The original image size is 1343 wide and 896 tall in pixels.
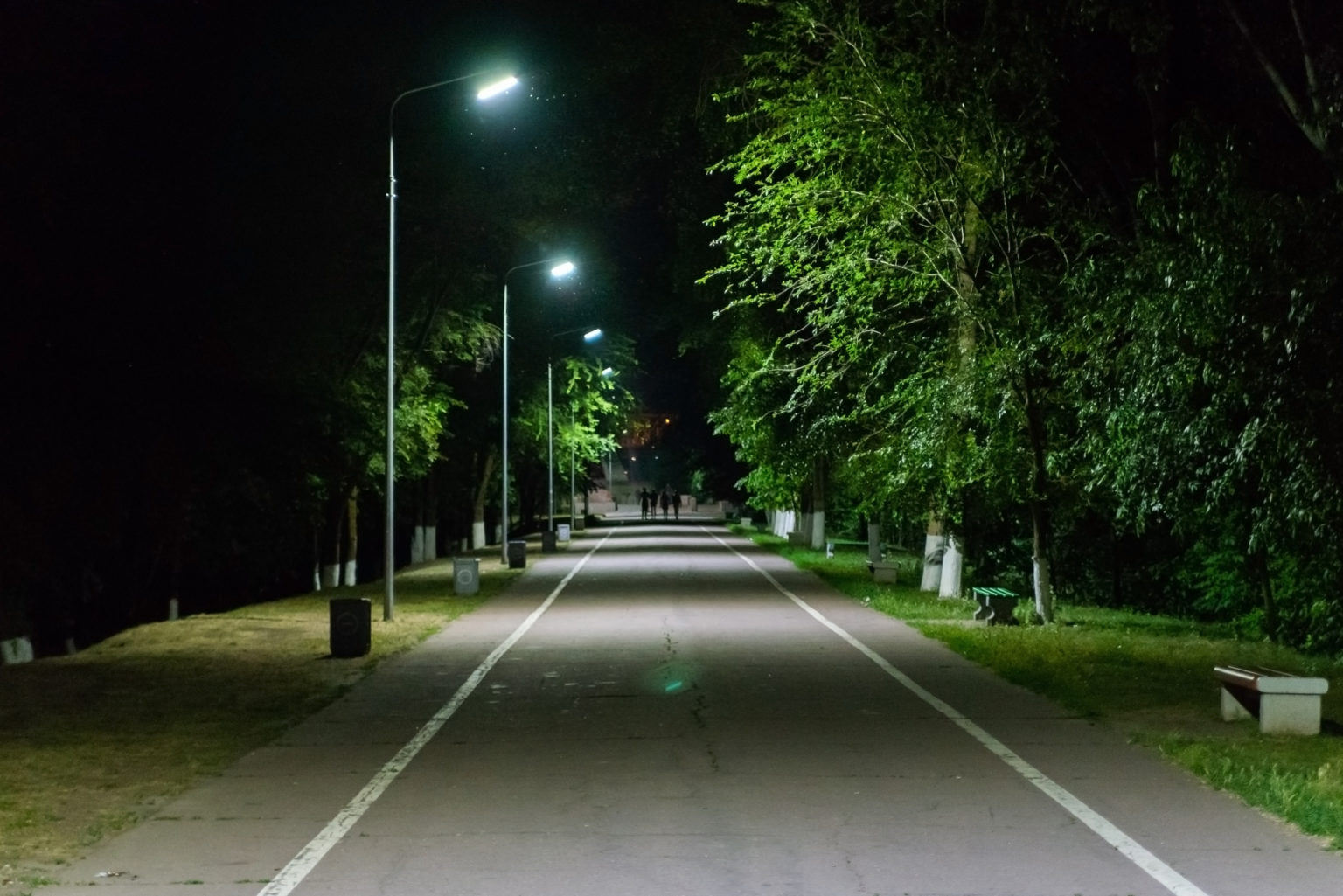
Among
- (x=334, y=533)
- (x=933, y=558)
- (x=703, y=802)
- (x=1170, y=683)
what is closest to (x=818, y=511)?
(x=334, y=533)

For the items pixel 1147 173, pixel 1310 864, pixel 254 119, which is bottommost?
pixel 1310 864

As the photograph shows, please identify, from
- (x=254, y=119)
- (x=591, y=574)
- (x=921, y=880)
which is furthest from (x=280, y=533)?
(x=921, y=880)

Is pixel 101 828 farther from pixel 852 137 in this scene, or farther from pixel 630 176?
pixel 630 176

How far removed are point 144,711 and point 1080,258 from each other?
14.4m

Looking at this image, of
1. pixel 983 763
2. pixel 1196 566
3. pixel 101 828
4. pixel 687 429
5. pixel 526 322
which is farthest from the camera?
pixel 687 429

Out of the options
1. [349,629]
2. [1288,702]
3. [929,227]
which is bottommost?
[1288,702]

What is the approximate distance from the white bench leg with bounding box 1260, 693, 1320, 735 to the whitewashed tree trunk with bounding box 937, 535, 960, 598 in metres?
17.0

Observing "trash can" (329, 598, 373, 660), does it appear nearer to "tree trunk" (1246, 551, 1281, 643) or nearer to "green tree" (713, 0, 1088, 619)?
"green tree" (713, 0, 1088, 619)

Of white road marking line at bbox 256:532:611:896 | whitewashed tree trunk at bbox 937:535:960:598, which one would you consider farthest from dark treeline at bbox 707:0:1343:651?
white road marking line at bbox 256:532:611:896

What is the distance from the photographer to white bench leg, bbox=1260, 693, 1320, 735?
1204 cm

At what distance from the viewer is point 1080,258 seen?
22.5m

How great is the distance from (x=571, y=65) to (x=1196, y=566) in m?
17.5

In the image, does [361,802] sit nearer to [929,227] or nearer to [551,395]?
[929,227]

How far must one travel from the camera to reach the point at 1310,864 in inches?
314
